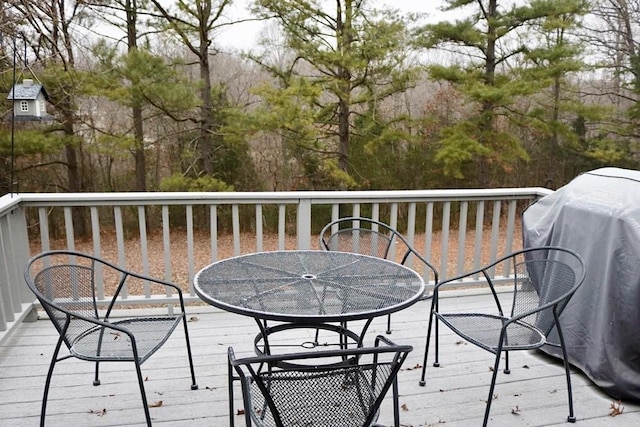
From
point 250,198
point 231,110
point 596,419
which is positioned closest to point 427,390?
point 596,419

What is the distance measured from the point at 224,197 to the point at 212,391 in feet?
4.20

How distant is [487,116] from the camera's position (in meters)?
9.18

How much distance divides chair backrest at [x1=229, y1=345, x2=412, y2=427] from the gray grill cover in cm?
Result: 140

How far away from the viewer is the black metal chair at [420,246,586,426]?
2100mm

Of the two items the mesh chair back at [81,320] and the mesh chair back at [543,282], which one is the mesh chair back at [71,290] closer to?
the mesh chair back at [81,320]

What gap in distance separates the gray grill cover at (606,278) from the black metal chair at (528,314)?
0.10 m

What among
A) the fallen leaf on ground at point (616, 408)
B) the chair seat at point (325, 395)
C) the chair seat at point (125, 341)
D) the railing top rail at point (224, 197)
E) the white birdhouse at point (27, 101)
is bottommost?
the fallen leaf on ground at point (616, 408)

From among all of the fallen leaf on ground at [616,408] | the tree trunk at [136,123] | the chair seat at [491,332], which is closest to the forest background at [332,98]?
the tree trunk at [136,123]

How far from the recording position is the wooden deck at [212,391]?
2252mm

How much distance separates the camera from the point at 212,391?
8.11 feet

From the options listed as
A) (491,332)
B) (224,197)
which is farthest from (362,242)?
(491,332)

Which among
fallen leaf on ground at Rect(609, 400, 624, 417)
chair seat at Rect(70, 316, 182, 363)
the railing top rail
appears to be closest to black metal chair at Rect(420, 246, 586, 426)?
fallen leaf on ground at Rect(609, 400, 624, 417)

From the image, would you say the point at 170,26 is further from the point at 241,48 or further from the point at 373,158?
the point at 373,158

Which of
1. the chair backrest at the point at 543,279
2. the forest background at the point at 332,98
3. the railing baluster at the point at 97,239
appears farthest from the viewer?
the forest background at the point at 332,98
